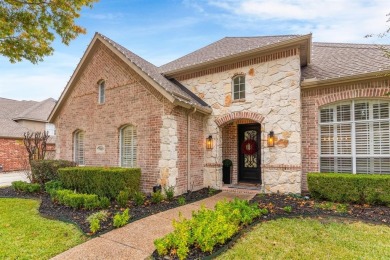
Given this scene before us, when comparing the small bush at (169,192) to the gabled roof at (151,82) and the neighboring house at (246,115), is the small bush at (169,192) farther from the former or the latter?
the gabled roof at (151,82)

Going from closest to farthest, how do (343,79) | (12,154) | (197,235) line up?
(197,235) < (343,79) < (12,154)

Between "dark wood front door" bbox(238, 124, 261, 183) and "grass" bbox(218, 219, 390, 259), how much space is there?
4939 mm

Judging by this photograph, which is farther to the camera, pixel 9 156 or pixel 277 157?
pixel 9 156

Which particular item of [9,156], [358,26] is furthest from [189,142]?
[9,156]

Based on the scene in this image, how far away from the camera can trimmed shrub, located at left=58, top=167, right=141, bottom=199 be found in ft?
23.9

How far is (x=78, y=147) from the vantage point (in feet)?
37.5

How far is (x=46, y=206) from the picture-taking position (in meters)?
6.97

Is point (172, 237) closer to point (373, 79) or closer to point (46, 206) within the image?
point (46, 206)

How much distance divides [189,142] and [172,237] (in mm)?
5200

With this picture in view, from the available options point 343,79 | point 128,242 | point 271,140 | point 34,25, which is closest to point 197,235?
point 128,242

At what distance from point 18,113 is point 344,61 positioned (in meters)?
27.7

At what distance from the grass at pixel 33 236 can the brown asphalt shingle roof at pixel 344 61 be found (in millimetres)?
8869

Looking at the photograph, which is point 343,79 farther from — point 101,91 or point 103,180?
point 101,91

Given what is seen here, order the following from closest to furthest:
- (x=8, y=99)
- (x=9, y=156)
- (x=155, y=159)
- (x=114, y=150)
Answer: (x=155, y=159)
(x=114, y=150)
(x=9, y=156)
(x=8, y=99)
